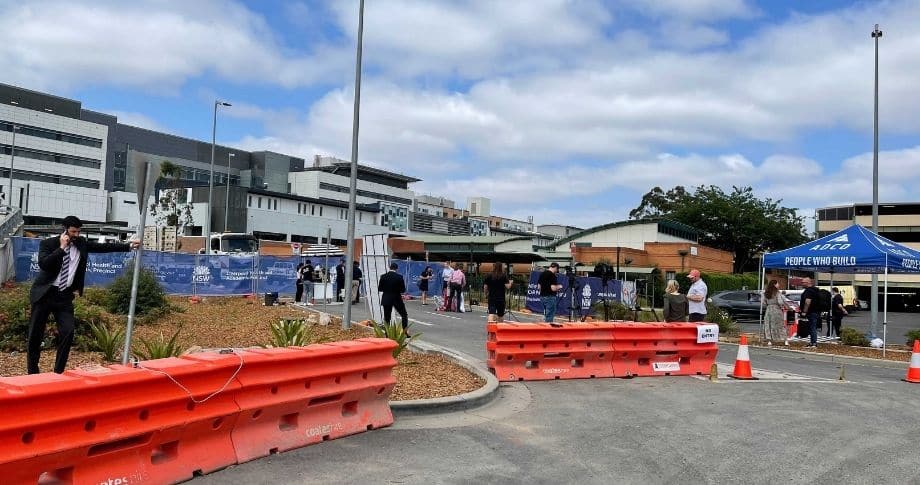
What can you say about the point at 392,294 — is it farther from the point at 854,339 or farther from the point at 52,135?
the point at 52,135

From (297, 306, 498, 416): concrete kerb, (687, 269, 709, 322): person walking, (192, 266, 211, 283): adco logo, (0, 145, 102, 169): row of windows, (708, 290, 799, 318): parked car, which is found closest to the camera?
(297, 306, 498, 416): concrete kerb

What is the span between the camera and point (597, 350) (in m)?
11.2

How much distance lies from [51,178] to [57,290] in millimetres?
81166

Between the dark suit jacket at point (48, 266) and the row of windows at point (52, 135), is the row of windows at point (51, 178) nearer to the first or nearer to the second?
the row of windows at point (52, 135)

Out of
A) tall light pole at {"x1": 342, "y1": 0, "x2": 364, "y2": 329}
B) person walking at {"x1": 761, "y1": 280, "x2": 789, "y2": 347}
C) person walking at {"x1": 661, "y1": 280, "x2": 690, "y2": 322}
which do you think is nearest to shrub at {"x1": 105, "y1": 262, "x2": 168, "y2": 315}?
tall light pole at {"x1": 342, "y1": 0, "x2": 364, "y2": 329}

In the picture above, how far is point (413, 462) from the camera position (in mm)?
5918

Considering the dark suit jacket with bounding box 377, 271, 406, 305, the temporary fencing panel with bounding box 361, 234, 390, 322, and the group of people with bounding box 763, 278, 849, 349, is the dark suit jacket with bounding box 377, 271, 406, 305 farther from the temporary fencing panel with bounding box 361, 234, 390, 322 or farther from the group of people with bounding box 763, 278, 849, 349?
the group of people with bounding box 763, 278, 849, 349

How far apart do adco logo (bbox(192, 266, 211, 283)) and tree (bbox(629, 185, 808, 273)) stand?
184 feet

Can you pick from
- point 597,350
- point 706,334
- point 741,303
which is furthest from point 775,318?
point 741,303

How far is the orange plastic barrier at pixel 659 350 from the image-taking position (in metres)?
11.5

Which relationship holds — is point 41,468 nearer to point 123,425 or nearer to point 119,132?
point 123,425

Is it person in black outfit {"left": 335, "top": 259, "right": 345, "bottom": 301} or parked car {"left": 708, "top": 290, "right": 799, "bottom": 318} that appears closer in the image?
person in black outfit {"left": 335, "top": 259, "right": 345, "bottom": 301}

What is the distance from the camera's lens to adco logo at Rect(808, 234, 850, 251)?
18.0 m

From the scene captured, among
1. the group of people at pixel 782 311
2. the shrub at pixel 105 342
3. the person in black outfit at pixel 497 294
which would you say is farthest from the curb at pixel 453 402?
the group of people at pixel 782 311
